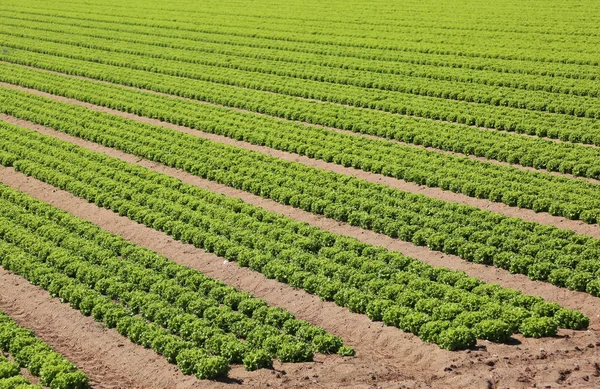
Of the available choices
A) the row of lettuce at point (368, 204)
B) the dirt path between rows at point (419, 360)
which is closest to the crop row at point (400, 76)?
the row of lettuce at point (368, 204)

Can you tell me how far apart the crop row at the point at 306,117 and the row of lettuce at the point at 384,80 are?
4.18 meters

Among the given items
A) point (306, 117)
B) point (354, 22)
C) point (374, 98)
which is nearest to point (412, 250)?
point (306, 117)

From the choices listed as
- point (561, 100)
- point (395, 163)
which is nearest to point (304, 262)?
point (395, 163)

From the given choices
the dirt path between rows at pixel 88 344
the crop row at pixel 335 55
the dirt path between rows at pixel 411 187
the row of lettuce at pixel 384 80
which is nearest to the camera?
the dirt path between rows at pixel 88 344

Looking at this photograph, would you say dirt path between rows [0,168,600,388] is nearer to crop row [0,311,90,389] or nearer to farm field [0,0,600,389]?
farm field [0,0,600,389]

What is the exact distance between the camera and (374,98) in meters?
37.5

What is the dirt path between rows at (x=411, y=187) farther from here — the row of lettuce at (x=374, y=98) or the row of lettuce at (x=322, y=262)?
the row of lettuce at (x=374, y=98)

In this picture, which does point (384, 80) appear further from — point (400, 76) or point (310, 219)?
point (310, 219)

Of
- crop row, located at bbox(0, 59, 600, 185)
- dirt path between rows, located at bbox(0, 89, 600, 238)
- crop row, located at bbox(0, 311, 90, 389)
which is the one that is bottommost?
crop row, located at bbox(0, 311, 90, 389)

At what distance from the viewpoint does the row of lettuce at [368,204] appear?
20.0 metres

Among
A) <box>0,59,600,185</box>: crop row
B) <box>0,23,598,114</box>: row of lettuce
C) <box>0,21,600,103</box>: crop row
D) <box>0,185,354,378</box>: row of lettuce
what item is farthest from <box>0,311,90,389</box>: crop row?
<box>0,21,600,103</box>: crop row

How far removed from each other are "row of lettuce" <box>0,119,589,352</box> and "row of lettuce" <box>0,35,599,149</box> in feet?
41.0

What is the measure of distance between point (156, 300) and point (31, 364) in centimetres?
348

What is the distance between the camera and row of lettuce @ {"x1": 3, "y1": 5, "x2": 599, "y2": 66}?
142ft
